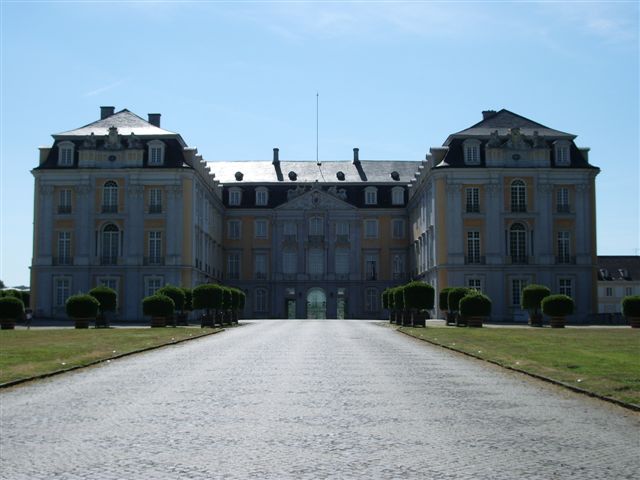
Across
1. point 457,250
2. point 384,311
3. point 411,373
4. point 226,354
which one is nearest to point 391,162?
point 384,311

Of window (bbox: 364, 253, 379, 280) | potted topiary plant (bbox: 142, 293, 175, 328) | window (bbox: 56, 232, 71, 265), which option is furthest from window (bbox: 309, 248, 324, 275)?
potted topiary plant (bbox: 142, 293, 175, 328)

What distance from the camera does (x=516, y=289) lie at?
65.3 meters

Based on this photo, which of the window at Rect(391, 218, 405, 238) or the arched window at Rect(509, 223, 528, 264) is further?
the window at Rect(391, 218, 405, 238)

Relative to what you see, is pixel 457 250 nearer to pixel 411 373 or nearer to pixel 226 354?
pixel 226 354

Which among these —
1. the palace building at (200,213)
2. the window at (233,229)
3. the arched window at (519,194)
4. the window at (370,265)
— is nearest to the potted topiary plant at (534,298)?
the palace building at (200,213)

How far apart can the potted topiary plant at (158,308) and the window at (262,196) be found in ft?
124

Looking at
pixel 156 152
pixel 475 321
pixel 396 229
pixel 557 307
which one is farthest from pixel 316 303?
pixel 557 307

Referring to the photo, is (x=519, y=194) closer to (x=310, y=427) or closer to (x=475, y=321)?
(x=475, y=321)

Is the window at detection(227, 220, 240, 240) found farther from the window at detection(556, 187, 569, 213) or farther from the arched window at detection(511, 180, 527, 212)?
the window at detection(556, 187, 569, 213)

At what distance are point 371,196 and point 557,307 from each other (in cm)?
3868

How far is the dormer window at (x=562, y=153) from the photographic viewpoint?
219 feet

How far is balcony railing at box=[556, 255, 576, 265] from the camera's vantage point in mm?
66069

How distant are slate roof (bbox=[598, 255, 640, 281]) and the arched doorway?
3348cm

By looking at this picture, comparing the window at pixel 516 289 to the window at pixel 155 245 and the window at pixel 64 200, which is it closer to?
the window at pixel 155 245
